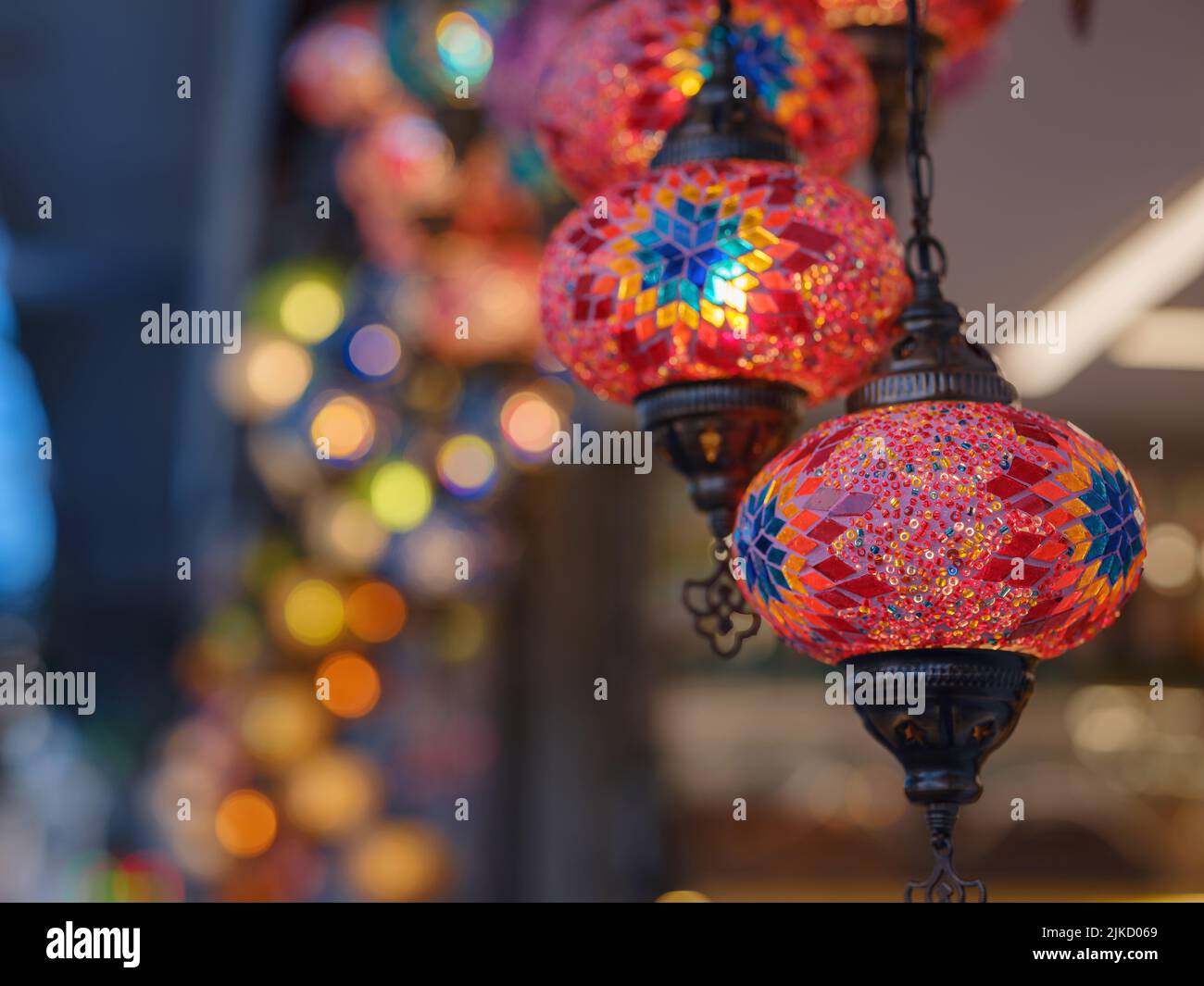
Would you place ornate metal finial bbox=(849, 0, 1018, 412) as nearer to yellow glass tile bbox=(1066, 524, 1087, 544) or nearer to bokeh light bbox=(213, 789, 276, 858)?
yellow glass tile bbox=(1066, 524, 1087, 544)

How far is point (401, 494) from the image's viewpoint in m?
3.57

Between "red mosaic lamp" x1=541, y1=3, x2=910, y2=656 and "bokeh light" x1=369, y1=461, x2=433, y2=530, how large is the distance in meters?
2.40

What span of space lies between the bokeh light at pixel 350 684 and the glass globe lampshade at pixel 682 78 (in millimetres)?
3721

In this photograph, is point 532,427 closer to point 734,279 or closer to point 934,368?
point 734,279

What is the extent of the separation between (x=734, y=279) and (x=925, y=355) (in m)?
0.15

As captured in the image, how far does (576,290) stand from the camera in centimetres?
112

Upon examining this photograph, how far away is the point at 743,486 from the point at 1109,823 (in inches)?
146

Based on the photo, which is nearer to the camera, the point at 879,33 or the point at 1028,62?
the point at 879,33

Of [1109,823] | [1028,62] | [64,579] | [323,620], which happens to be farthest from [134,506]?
[1028,62]

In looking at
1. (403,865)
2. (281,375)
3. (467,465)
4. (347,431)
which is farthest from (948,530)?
(403,865)

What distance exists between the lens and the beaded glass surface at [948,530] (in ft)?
2.92

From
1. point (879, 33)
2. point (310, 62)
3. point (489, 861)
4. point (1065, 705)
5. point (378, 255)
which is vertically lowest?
point (489, 861)

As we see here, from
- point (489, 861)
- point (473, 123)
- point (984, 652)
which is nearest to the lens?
point (984, 652)

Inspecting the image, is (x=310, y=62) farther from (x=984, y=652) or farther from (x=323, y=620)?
(x=984, y=652)
